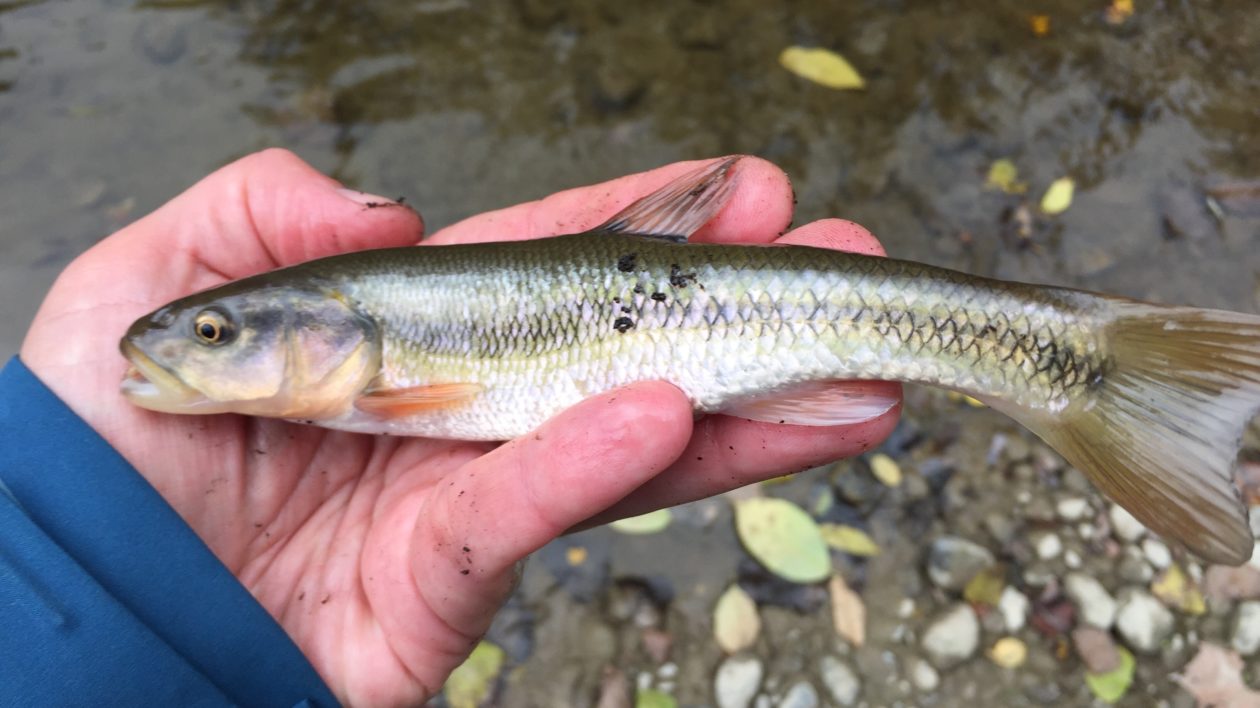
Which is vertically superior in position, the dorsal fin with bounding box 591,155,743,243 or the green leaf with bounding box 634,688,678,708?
the dorsal fin with bounding box 591,155,743,243

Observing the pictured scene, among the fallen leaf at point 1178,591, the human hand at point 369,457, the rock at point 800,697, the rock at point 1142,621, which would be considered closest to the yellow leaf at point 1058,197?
the fallen leaf at point 1178,591

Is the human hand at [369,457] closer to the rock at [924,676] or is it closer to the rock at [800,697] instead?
the rock at [800,697]

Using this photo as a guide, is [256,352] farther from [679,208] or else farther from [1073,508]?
[1073,508]

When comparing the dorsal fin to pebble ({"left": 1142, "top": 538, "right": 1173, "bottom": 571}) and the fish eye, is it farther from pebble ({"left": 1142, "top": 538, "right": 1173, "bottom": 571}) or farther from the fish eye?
pebble ({"left": 1142, "top": 538, "right": 1173, "bottom": 571})

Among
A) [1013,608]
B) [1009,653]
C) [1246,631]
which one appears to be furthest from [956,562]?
[1246,631]

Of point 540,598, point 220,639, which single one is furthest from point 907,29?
point 220,639

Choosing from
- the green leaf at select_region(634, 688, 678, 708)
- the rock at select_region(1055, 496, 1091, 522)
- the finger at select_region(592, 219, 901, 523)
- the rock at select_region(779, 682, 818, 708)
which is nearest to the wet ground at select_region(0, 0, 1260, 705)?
the rock at select_region(1055, 496, 1091, 522)

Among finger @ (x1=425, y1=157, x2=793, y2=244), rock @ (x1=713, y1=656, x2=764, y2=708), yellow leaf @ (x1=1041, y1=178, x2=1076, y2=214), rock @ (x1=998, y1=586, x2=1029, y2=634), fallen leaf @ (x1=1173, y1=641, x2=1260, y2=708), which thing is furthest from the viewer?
yellow leaf @ (x1=1041, y1=178, x2=1076, y2=214)
